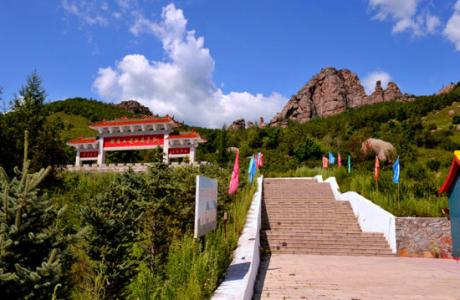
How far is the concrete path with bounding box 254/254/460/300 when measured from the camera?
19.0 feet

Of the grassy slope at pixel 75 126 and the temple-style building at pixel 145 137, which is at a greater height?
the grassy slope at pixel 75 126

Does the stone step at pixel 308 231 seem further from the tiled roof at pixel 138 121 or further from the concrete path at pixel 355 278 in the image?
the tiled roof at pixel 138 121

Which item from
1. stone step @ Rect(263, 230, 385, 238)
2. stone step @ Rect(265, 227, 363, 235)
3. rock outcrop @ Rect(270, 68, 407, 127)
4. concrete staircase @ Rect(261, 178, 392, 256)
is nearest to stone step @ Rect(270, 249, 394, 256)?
concrete staircase @ Rect(261, 178, 392, 256)

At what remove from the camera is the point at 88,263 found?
6363mm

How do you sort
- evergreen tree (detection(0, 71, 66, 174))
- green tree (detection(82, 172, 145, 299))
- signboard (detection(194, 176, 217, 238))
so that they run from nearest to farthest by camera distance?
signboard (detection(194, 176, 217, 238)) < green tree (detection(82, 172, 145, 299)) < evergreen tree (detection(0, 71, 66, 174))

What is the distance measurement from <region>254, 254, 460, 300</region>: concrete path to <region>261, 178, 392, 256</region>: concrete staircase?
0.97m

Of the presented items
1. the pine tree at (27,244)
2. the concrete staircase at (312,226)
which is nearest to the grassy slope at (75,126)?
the concrete staircase at (312,226)

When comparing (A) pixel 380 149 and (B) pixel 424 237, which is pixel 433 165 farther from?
(B) pixel 424 237

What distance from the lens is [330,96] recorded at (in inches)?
3103

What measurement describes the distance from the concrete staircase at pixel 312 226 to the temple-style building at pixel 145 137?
9.20 meters

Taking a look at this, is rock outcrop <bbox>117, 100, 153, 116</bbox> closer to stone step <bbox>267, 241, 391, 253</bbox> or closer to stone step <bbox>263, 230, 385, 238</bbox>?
stone step <bbox>263, 230, 385, 238</bbox>

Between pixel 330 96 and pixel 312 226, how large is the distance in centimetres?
7078

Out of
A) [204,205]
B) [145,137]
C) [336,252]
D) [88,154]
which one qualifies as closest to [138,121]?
[145,137]

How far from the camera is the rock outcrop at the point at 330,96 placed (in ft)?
251
